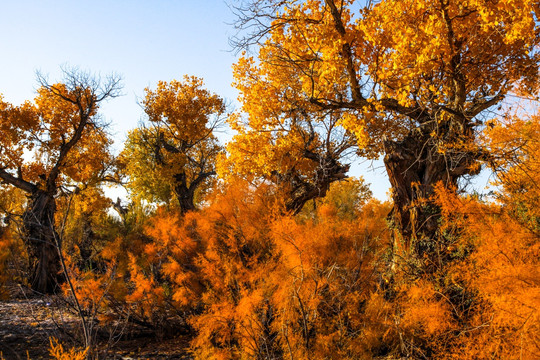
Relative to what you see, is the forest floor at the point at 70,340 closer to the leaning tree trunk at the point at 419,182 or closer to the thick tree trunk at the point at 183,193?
the leaning tree trunk at the point at 419,182

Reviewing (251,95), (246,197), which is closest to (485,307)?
(246,197)

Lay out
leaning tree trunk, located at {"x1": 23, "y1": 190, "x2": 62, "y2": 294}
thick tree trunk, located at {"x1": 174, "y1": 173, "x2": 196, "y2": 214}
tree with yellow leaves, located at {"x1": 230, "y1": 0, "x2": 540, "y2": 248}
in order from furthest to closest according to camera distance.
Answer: thick tree trunk, located at {"x1": 174, "y1": 173, "x2": 196, "y2": 214}
leaning tree trunk, located at {"x1": 23, "y1": 190, "x2": 62, "y2": 294}
tree with yellow leaves, located at {"x1": 230, "y1": 0, "x2": 540, "y2": 248}

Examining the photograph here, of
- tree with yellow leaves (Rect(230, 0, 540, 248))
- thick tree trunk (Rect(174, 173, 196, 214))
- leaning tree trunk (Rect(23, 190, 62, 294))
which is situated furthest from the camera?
thick tree trunk (Rect(174, 173, 196, 214))

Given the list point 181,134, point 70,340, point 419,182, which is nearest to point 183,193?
point 181,134

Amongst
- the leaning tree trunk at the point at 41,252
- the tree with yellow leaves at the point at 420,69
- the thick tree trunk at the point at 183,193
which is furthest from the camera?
the thick tree trunk at the point at 183,193


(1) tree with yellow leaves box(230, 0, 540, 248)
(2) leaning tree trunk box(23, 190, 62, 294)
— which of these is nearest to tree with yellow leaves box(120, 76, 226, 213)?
(2) leaning tree trunk box(23, 190, 62, 294)

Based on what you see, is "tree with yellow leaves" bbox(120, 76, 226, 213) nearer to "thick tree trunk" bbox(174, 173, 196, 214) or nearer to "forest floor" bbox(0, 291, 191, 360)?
"thick tree trunk" bbox(174, 173, 196, 214)

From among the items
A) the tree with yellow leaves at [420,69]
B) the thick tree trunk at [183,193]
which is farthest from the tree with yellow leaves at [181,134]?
the tree with yellow leaves at [420,69]

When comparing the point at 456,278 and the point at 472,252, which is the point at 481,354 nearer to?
the point at 456,278

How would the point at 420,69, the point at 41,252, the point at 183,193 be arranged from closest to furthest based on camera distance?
1. the point at 420,69
2. the point at 41,252
3. the point at 183,193

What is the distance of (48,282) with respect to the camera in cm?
1413

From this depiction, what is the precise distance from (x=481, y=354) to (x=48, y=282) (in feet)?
46.9

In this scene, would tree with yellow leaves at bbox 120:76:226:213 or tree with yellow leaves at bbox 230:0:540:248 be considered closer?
tree with yellow leaves at bbox 230:0:540:248

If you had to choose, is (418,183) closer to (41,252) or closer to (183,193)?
(183,193)
